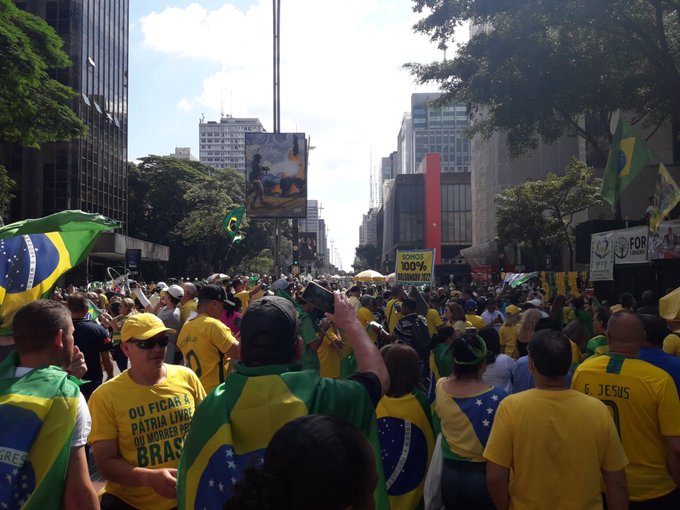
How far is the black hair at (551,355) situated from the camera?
11.6 feet

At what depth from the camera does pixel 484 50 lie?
15086 mm

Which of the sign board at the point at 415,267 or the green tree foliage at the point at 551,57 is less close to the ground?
the green tree foliage at the point at 551,57

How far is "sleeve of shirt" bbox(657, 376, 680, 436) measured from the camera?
12.4 feet

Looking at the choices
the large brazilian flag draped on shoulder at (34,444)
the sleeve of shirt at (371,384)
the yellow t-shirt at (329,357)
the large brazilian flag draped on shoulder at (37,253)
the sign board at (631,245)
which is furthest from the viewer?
the sign board at (631,245)

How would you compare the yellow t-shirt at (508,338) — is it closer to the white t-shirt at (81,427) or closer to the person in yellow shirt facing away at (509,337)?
the person in yellow shirt facing away at (509,337)

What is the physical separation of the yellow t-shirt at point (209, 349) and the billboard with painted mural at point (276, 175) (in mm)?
17054

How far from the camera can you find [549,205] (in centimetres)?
3161

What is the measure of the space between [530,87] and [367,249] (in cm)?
13670

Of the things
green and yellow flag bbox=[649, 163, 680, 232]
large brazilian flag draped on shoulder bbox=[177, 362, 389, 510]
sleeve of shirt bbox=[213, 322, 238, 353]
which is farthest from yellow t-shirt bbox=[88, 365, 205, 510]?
green and yellow flag bbox=[649, 163, 680, 232]

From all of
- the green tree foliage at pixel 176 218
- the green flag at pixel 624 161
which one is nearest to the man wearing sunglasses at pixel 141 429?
the green flag at pixel 624 161

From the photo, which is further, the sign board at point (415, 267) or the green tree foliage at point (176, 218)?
the green tree foliage at point (176, 218)

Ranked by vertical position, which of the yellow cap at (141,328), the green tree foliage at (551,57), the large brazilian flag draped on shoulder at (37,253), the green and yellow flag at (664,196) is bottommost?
the yellow cap at (141,328)

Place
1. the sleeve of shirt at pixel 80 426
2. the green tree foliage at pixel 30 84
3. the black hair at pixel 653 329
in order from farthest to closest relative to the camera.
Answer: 1. the green tree foliage at pixel 30 84
2. the black hair at pixel 653 329
3. the sleeve of shirt at pixel 80 426

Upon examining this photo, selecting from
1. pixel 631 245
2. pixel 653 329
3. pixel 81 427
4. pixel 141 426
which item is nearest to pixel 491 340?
pixel 653 329
